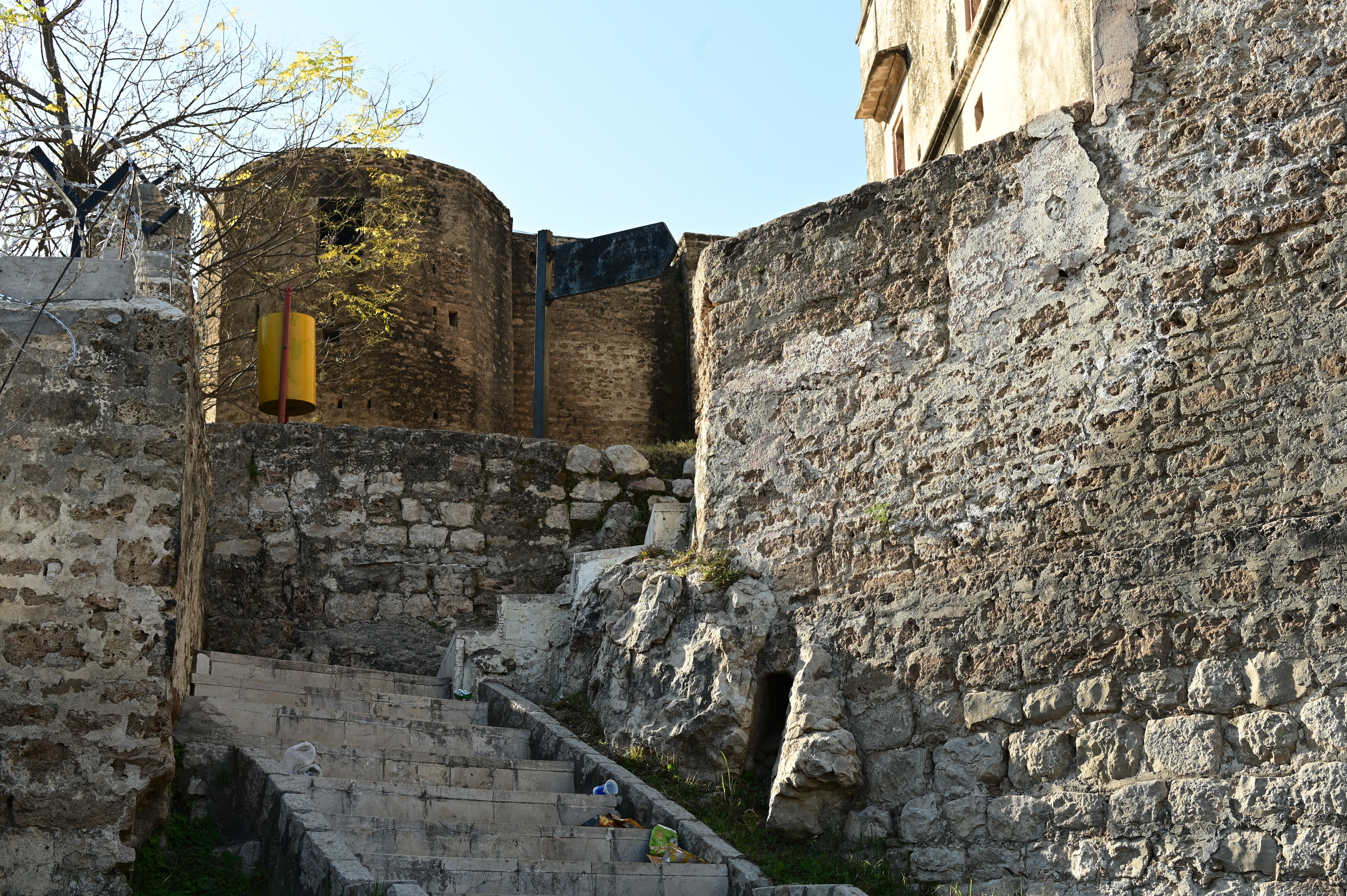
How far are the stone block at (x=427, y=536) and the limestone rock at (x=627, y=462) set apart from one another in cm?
125

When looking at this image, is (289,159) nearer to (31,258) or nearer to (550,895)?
(31,258)

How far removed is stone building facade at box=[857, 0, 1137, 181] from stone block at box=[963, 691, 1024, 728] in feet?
8.19

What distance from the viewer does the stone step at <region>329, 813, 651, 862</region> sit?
488 centimetres

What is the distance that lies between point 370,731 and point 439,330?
10.6m

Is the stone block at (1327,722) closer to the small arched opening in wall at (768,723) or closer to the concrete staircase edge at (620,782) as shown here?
the concrete staircase edge at (620,782)

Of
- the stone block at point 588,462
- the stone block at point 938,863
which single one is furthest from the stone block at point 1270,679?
the stone block at point 588,462

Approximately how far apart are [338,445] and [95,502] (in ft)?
10.8

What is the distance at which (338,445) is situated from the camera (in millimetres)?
8555

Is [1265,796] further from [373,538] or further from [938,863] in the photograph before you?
[373,538]

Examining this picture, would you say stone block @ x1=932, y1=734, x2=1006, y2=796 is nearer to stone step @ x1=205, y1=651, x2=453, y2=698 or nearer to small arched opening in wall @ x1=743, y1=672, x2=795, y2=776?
small arched opening in wall @ x1=743, y1=672, x2=795, y2=776

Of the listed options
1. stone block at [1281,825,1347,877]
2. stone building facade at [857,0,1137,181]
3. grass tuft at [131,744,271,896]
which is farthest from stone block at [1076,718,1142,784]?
grass tuft at [131,744,271,896]

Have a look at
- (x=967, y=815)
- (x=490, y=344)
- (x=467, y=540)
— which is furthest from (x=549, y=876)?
(x=490, y=344)

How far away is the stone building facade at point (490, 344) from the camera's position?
615 inches

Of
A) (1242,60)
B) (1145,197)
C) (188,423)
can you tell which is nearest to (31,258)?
(188,423)
